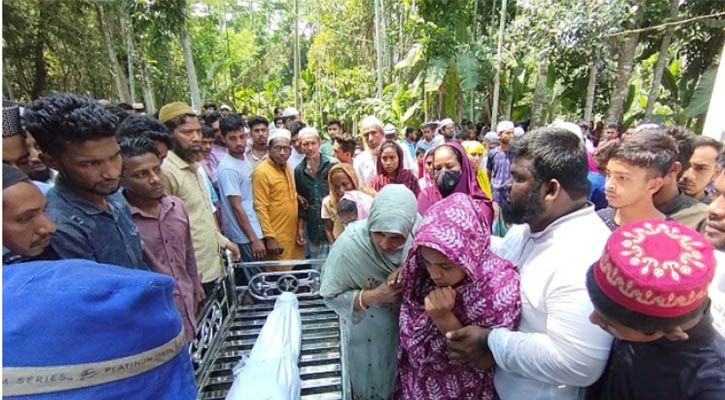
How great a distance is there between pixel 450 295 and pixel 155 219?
163cm

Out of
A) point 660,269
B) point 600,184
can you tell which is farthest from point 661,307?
point 600,184

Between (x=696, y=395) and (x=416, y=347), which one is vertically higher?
(x=696, y=395)

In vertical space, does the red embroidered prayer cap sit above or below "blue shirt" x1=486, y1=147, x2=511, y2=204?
above

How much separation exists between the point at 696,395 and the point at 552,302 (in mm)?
411

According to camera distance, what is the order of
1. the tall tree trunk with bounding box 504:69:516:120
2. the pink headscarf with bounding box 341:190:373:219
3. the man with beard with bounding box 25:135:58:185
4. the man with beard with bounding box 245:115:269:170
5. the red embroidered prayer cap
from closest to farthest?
1. the red embroidered prayer cap
2. the man with beard with bounding box 25:135:58:185
3. the pink headscarf with bounding box 341:190:373:219
4. the man with beard with bounding box 245:115:269:170
5. the tall tree trunk with bounding box 504:69:516:120

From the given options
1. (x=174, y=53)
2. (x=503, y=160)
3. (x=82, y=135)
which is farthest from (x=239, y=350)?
(x=174, y=53)

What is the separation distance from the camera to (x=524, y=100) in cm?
1230

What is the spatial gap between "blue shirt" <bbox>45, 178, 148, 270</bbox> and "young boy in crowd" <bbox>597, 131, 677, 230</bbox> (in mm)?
2564

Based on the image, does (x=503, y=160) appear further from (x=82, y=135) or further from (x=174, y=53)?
(x=174, y=53)

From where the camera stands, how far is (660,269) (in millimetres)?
885

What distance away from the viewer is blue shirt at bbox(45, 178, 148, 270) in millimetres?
1435

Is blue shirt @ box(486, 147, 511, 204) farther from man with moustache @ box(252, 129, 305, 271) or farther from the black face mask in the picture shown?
man with moustache @ box(252, 129, 305, 271)

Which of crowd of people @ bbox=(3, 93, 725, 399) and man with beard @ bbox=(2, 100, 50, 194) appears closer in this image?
crowd of people @ bbox=(3, 93, 725, 399)

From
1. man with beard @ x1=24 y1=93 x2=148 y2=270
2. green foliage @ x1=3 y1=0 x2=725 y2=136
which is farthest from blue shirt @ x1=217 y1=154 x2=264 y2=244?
green foliage @ x1=3 y1=0 x2=725 y2=136
